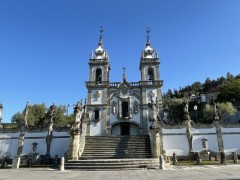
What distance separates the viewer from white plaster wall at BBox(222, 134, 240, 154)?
88.7 ft

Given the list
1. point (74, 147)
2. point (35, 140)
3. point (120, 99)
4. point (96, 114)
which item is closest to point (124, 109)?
point (120, 99)

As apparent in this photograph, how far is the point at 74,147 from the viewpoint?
19250 mm

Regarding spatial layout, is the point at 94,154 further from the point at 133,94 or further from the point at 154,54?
the point at 154,54

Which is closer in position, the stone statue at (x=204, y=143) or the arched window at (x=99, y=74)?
the stone statue at (x=204, y=143)

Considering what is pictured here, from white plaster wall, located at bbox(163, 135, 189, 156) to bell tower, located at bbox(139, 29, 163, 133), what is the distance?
24.0 feet

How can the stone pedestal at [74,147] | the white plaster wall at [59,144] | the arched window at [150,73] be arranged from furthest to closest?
1. the arched window at [150,73]
2. the white plaster wall at [59,144]
3. the stone pedestal at [74,147]

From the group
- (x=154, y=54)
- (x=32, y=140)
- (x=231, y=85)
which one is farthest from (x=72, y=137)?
(x=231, y=85)

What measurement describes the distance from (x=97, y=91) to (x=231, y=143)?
21178mm

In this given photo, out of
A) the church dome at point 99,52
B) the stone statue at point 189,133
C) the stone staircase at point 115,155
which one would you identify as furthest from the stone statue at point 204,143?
the church dome at point 99,52

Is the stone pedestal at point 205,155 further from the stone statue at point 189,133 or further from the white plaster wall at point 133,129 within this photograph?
the white plaster wall at point 133,129

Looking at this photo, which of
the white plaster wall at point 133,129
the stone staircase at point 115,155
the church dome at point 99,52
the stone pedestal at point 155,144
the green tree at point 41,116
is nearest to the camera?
the stone staircase at point 115,155

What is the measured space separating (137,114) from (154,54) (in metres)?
12.7

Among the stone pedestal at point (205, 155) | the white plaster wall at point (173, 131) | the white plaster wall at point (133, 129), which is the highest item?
the white plaster wall at point (133, 129)

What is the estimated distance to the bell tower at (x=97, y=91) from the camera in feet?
115
